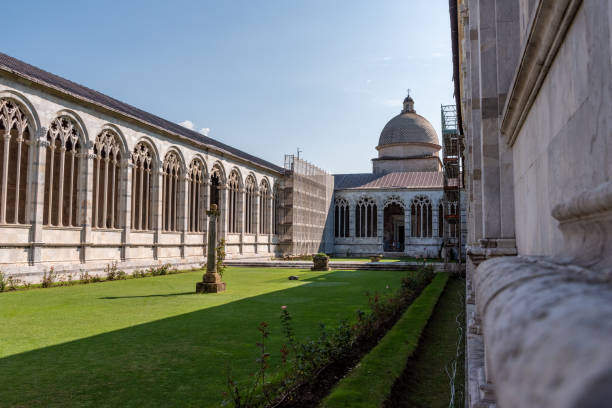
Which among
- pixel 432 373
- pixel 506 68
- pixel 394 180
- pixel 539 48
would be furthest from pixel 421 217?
pixel 539 48

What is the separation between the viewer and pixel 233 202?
29406 millimetres

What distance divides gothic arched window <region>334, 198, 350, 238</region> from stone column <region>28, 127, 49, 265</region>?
94.0 feet

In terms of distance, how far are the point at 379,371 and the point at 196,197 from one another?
22.2 meters

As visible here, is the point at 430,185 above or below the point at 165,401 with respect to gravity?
above

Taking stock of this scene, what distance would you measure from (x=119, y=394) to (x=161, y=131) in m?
19.0

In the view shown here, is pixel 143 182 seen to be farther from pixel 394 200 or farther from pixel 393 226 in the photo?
pixel 393 226

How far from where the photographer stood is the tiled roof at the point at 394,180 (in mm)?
39419

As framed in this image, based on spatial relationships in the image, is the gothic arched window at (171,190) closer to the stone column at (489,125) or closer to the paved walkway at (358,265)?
the paved walkway at (358,265)

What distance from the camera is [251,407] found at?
3.90 m

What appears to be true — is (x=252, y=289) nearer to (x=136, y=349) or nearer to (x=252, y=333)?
(x=252, y=333)

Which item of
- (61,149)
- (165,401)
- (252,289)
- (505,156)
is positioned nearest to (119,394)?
(165,401)

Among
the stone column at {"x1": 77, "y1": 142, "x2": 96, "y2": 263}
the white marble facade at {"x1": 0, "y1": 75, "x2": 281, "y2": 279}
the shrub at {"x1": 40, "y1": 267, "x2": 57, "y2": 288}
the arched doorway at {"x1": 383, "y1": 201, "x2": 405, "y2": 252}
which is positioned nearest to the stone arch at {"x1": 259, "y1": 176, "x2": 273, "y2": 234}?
the white marble facade at {"x1": 0, "y1": 75, "x2": 281, "y2": 279}

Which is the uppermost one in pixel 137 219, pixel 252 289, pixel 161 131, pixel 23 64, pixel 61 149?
pixel 23 64

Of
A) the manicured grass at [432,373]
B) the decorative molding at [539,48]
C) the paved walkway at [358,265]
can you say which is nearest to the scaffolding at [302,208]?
the paved walkway at [358,265]
